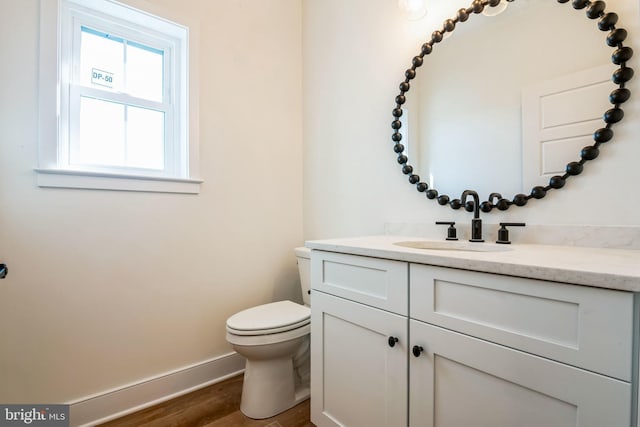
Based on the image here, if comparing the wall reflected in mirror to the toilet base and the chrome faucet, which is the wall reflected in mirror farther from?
the toilet base

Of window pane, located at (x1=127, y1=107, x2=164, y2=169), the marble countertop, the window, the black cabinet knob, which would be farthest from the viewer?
window pane, located at (x1=127, y1=107, x2=164, y2=169)

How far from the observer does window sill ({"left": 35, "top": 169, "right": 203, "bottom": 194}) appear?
1.27m

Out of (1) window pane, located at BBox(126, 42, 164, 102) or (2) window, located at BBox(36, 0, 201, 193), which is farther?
(1) window pane, located at BBox(126, 42, 164, 102)

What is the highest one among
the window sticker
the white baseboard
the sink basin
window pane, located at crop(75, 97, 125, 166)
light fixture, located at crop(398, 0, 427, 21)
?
light fixture, located at crop(398, 0, 427, 21)

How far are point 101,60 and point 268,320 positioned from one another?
5.21 feet

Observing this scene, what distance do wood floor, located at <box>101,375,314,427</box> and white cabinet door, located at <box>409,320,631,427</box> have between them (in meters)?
0.72

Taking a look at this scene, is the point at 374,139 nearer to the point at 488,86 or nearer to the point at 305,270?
the point at 488,86

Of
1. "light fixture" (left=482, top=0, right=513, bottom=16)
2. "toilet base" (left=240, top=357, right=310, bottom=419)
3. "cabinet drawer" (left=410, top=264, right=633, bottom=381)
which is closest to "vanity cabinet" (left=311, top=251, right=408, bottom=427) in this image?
"cabinet drawer" (left=410, top=264, right=633, bottom=381)

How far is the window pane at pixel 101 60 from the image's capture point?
146 cm

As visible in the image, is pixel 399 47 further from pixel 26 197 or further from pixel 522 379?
pixel 26 197

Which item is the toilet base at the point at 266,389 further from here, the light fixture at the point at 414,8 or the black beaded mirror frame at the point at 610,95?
the light fixture at the point at 414,8

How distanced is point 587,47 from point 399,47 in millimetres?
803

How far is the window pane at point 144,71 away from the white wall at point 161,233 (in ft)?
0.80

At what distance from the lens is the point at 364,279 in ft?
3.48
